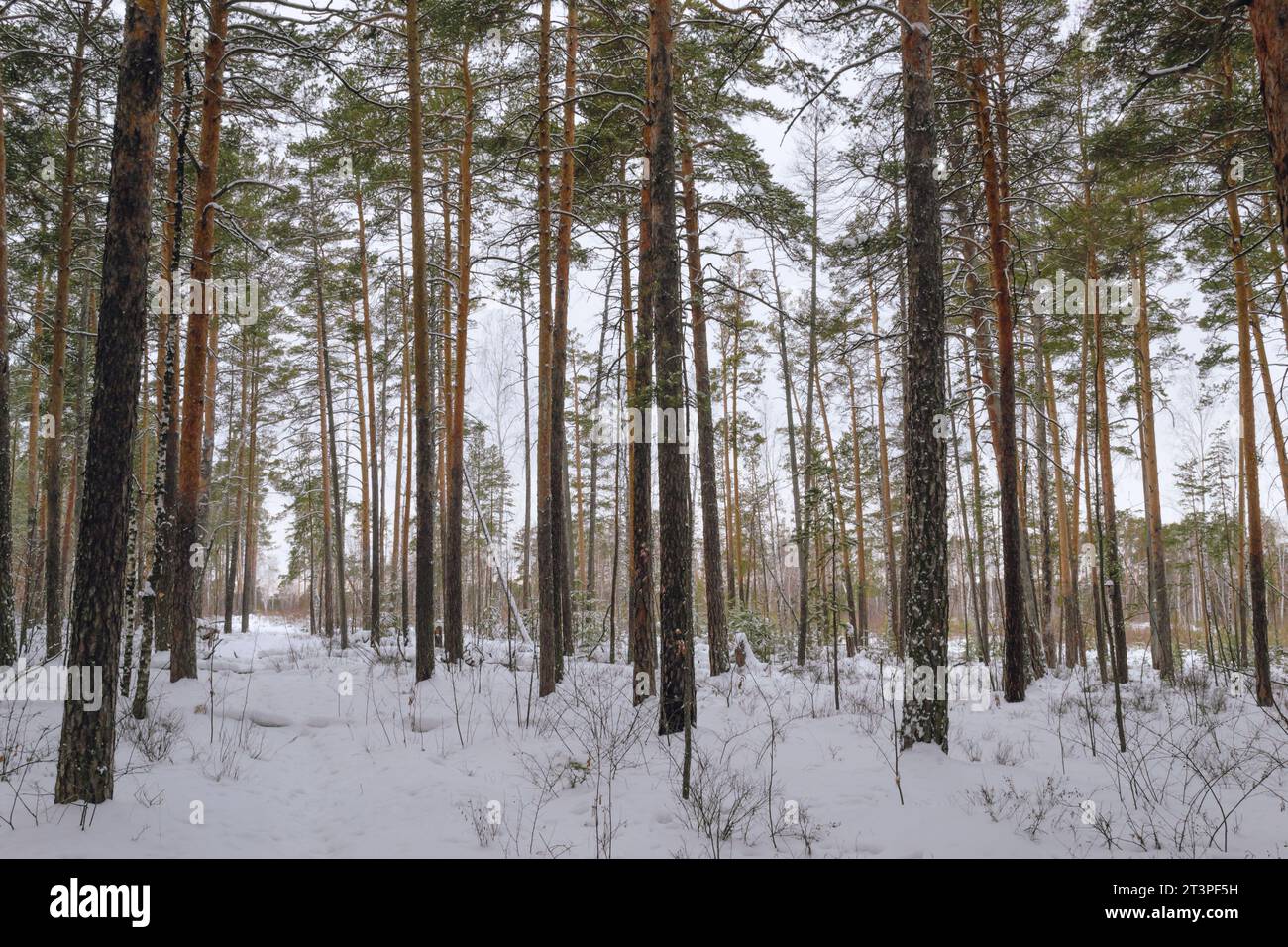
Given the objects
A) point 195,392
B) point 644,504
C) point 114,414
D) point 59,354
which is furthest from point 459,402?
→ point 59,354

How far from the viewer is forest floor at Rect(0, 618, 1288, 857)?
3975 millimetres

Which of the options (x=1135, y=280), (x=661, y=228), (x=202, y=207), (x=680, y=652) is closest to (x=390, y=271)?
(x=202, y=207)

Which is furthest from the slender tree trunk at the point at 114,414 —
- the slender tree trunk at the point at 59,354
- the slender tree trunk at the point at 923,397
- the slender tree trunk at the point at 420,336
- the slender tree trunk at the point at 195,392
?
the slender tree trunk at the point at 59,354

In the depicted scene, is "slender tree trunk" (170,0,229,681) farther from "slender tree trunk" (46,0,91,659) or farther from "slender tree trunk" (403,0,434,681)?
"slender tree trunk" (46,0,91,659)

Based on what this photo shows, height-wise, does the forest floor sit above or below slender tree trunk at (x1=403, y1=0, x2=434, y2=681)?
below

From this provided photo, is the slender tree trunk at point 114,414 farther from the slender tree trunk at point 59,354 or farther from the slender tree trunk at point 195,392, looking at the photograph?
the slender tree trunk at point 59,354

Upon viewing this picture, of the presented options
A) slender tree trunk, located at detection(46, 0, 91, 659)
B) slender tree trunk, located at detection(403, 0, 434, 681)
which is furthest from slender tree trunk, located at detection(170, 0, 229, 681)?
slender tree trunk, located at detection(46, 0, 91, 659)

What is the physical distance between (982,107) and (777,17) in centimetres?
394

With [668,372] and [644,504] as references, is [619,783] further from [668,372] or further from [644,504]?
[668,372]

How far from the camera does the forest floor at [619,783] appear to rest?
3975 mm

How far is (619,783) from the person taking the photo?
5129 mm

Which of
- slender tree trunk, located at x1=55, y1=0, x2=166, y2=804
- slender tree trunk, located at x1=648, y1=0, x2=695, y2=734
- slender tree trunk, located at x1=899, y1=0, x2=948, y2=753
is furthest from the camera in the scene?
slender tree trunk, located at x1=648, y1=0, x2=695, y2=734

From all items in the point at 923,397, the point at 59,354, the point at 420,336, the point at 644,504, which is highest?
the point at 59,354
